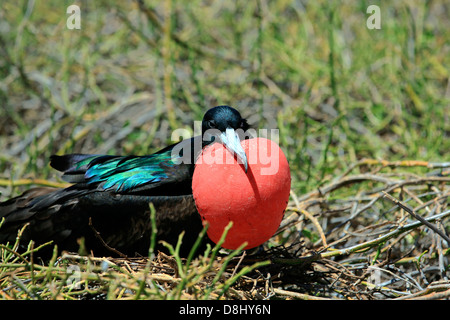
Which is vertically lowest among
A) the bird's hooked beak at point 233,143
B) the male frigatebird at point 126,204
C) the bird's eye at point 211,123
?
the male frigatebird at point 126,204

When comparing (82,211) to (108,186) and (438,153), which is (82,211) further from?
(438,153)


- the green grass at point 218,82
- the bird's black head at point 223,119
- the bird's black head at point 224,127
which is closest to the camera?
the bird's black head at point 224,127

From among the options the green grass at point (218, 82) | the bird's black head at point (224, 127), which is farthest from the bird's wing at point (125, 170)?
the green grass at point (218, 82)

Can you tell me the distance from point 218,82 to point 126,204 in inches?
90.9

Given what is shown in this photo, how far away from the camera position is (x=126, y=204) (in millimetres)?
2375

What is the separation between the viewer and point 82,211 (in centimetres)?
244

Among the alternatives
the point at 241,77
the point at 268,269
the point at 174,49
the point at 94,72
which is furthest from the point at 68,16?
the point at 268,269

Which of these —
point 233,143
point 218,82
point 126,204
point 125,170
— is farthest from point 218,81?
point 233,143

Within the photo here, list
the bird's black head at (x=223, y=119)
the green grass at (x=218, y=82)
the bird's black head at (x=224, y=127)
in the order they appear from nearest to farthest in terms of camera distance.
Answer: the bird's black head at (x=224, y=127)
the bird's black head at (x=223, y=119)
the green grass at (x=218, y=82)

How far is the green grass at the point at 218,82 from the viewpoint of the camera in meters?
3.78

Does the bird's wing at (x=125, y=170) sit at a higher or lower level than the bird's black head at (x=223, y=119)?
lower

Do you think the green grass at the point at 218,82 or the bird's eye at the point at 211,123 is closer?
the bird's eye at the point at 211,123

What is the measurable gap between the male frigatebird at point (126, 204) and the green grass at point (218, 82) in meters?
0.99

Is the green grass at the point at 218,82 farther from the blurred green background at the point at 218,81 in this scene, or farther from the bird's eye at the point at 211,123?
the bird's eye at the point at 211,123
